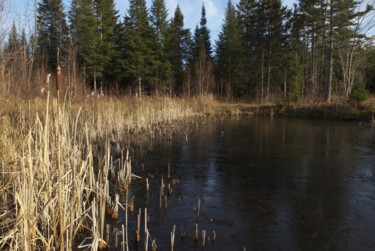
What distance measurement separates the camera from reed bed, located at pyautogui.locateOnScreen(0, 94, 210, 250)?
111 inches

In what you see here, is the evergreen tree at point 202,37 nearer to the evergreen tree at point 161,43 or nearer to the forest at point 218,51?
the forest at point 218,51

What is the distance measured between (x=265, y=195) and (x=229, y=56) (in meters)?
33.6

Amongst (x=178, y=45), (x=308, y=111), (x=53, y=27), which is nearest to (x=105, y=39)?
(x=53, y=27)

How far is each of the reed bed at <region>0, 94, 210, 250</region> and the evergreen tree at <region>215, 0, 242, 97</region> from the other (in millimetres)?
20995

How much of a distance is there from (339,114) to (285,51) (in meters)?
13.8

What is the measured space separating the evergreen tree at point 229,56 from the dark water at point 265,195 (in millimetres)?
27164

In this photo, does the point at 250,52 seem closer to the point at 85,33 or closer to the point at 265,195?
the point at 85,33

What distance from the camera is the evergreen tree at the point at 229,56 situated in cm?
3775

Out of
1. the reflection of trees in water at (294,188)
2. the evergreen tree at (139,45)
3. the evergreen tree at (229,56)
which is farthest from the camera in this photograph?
the evergreen tree at (229,56)

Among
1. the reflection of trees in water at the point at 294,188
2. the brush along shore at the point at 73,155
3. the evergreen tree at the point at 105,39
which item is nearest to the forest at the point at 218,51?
the evergreen tree at the point at 105,39

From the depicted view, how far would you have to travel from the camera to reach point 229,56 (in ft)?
124

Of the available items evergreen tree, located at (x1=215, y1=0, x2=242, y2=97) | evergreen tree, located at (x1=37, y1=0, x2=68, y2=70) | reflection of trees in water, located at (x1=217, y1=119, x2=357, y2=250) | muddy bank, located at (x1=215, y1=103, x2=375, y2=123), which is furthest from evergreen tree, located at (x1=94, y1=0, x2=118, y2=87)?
reflection of trees in water, located at (x1=217, y1=119, x2=357, y2=250)

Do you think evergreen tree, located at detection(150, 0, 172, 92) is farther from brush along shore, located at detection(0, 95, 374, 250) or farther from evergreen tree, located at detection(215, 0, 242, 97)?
brush along shore, located at detection(0, 95, 374, 250)

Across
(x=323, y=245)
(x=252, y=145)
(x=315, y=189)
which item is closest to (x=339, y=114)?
(x=252, y=145)
